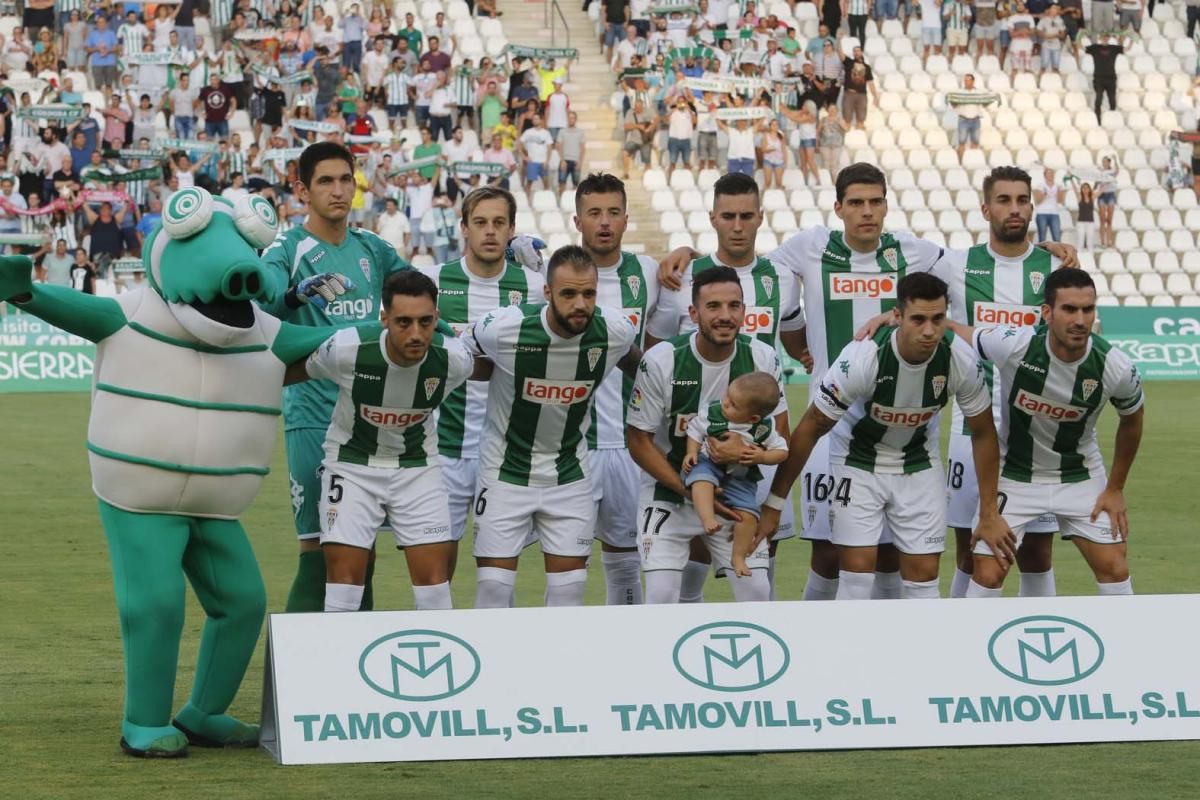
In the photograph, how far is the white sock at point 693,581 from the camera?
7.84 m

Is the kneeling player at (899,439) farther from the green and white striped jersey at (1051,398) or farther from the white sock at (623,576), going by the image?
the white sock at (623,576)

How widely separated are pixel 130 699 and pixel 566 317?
210cm

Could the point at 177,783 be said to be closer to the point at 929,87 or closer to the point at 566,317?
the point at 566,317

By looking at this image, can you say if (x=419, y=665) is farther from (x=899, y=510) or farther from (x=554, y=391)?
(x=899, y=510)

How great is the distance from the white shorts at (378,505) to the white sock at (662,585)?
835 mm

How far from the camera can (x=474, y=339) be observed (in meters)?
7.28

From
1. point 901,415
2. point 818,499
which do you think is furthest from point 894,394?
point 818,499

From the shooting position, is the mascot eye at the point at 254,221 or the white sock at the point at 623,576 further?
the white sock at the point at 623,576

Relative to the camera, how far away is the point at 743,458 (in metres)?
6.91

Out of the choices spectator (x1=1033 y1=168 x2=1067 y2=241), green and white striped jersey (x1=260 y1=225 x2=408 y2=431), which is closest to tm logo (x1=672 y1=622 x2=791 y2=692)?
green and white striped jersey (x1=260 y1=225 x2=408 y2=431)

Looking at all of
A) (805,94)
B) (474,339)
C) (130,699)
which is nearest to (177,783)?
(130,699)

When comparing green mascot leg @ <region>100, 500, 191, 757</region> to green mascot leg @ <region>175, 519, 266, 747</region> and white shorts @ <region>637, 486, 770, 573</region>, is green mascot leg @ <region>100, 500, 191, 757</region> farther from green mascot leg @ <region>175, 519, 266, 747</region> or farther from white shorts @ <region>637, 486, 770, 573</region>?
white shorts @ <region>637, 486, 770, 573</region>

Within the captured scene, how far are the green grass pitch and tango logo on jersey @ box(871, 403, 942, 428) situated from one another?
1.70 metres

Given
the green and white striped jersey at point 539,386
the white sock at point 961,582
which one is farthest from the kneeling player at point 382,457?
the white sock at point 961,582
